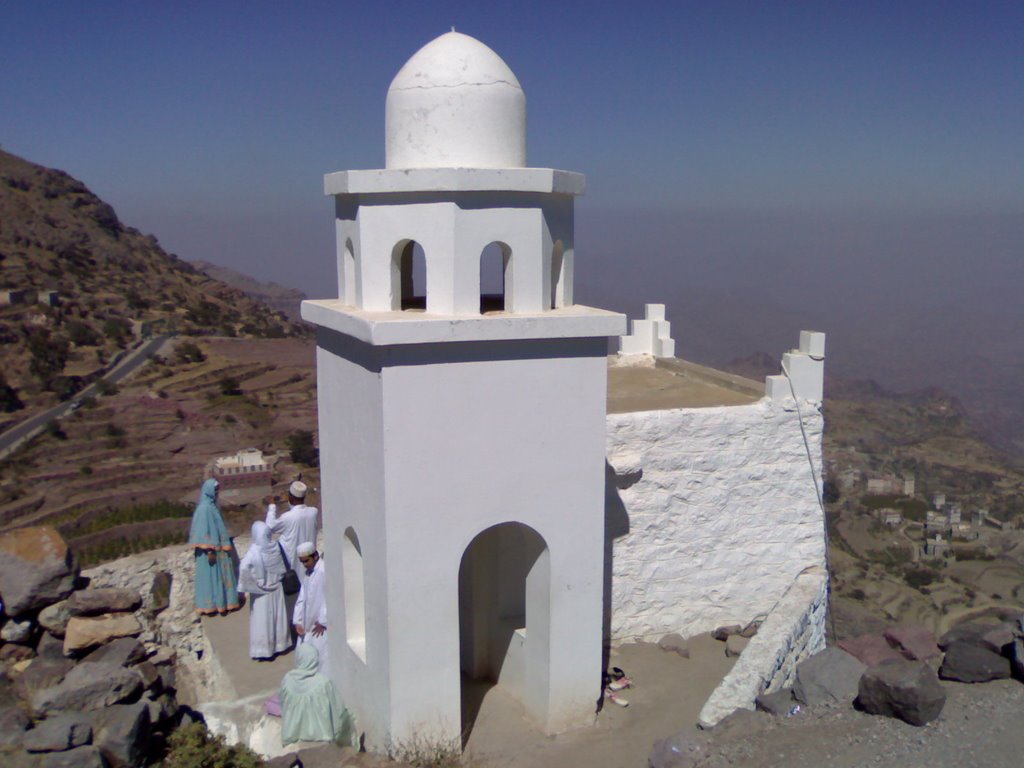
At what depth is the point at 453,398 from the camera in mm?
6262

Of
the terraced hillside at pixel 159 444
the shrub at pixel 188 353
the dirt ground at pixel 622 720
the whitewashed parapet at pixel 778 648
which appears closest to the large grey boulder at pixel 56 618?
the dirt ground at pixel 622 720

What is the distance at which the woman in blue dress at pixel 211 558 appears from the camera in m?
9.40

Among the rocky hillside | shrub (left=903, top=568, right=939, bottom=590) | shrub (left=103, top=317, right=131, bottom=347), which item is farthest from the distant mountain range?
shrub (left=903, top=568, right=939, bottom=590)

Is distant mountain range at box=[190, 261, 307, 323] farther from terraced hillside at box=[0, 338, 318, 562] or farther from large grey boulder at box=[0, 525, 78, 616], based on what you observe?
large grey boulder at box=[0, 525, 78, 616]

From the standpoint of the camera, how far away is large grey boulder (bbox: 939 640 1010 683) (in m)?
6.92

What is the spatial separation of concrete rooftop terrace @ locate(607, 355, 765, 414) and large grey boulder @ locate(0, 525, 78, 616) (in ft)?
17.6

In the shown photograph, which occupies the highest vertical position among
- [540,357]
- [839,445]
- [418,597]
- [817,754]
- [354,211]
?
[354,211]

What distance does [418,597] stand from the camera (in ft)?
21.1

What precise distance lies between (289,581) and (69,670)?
230 cm

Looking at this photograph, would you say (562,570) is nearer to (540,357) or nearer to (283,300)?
(540,357)

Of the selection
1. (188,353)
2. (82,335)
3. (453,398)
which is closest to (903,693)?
(453,398)

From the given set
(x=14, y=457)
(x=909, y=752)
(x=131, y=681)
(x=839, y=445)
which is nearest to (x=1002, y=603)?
(x=909, y=752)

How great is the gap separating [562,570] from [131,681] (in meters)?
3.32

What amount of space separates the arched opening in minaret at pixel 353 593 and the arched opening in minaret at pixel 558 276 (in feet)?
8.15
